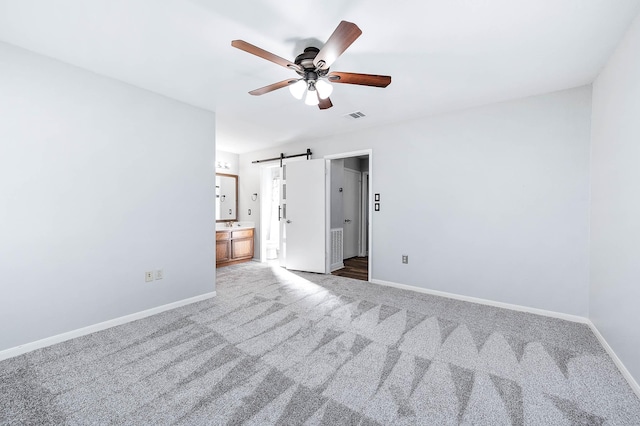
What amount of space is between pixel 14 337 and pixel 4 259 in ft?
2.02

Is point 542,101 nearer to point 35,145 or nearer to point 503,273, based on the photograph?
point 503,273

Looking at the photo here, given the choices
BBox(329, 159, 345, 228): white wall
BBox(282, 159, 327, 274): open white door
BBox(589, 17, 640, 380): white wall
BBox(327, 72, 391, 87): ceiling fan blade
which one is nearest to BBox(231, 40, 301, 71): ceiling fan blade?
BBox(327, 72, 391, 87): ceiling fan blade

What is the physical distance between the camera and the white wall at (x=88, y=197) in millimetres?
2064

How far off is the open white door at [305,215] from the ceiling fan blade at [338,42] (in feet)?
8.92

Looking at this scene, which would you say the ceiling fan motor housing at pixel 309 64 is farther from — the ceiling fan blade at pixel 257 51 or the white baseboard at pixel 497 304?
the white baseboard at pixel 497 304

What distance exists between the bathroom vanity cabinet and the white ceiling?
2.83 metres

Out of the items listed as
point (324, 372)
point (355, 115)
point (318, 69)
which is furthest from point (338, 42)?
point (324, 372)

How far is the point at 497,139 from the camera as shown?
3078 millimetres

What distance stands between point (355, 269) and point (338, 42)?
13.1 feet

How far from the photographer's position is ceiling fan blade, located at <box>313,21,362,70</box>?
144 cm

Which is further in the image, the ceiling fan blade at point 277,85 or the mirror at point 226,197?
the mirror at point 226,197

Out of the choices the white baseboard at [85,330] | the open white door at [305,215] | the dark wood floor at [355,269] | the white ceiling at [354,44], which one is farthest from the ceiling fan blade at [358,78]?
the dark wood floor at [355,269]

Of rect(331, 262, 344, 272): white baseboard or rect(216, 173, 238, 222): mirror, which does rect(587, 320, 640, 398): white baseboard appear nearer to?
rect(331, 262, 344, 272): white baseboard

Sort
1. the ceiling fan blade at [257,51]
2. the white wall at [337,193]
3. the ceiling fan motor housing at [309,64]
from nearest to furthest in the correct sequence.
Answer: the ceiling fan blade at [257,51] → the ceiling fan motor housing at [309,64] → the white wall at [337,193]
